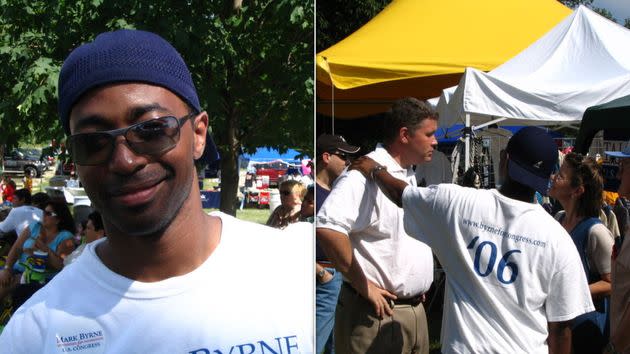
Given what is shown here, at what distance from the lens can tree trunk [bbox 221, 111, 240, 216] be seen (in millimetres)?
958

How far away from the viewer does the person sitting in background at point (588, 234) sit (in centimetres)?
274

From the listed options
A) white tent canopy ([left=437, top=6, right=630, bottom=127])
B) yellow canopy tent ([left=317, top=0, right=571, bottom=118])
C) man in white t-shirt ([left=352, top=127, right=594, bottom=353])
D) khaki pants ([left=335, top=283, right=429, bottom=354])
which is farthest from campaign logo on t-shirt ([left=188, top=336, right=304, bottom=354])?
white tent canopy ([left=437, top=6, right=630, bottom=127])

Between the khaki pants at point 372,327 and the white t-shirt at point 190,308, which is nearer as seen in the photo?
the white t-shirt at point 190,308

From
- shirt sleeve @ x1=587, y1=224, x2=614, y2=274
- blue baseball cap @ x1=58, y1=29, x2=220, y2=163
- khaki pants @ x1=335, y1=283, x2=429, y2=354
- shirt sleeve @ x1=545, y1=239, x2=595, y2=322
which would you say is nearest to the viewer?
blue baseball cap @ x1=58, y1=29, x2=220, y2=163

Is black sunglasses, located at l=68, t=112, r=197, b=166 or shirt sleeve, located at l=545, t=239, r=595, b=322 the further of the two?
shirt sleeve, located at l=545, t=239, r=595, b=322

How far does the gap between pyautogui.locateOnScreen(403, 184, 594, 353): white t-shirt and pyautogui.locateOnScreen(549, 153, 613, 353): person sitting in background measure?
755 mm

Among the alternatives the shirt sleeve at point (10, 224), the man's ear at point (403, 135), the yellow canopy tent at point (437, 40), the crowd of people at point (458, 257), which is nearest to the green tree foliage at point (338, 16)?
the crowd of people at point (458, 257)

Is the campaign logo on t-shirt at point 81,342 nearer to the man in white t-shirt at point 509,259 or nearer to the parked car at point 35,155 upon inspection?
the parked car at point 35,155

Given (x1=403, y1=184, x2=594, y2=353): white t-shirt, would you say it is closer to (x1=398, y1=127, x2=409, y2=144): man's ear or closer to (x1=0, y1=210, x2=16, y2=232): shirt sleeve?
(x1=398, y1=127, x2=409, y2=144): man's ear

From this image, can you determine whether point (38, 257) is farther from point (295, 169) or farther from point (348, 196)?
point (348, 196)

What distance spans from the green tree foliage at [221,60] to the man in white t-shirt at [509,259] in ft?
3.93

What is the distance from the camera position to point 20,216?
2105mm

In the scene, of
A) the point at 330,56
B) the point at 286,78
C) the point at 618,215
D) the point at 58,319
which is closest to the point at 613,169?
the point at 618,215

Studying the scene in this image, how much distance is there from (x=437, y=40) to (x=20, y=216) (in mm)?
3905
